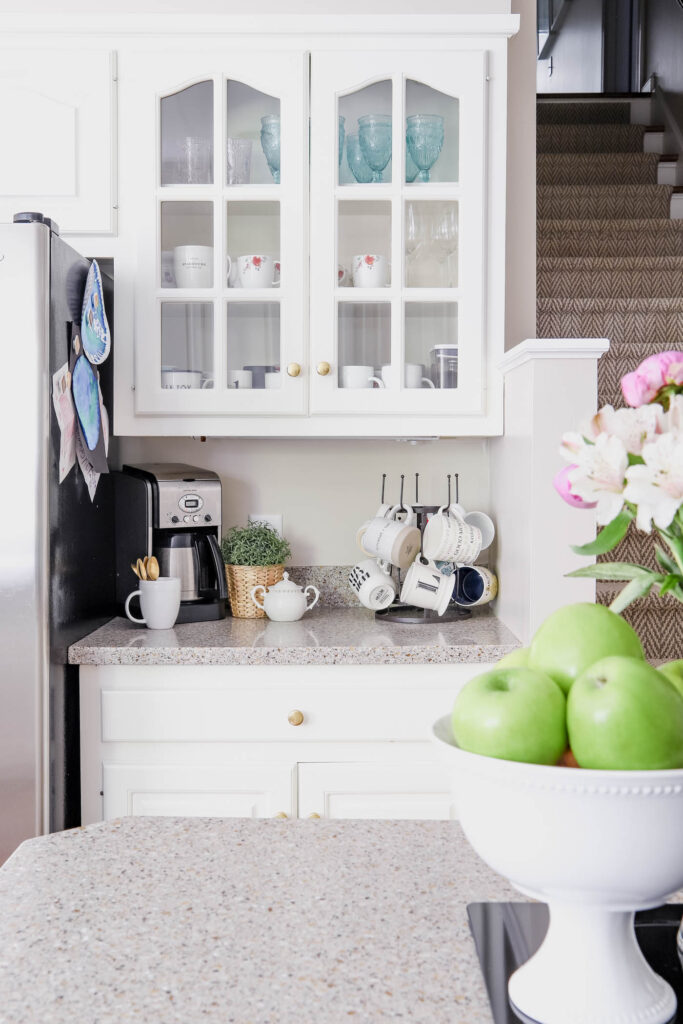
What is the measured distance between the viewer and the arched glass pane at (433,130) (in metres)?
2.30

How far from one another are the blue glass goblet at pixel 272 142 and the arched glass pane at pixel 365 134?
0.47ft

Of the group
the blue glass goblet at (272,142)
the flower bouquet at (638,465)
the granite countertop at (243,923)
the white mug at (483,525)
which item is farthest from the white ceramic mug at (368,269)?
the flower bouquet at (638,465)

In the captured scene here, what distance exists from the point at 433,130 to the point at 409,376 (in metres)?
0.57

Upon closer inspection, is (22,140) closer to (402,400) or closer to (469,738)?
(402,400)

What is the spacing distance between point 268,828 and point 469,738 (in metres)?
0.50

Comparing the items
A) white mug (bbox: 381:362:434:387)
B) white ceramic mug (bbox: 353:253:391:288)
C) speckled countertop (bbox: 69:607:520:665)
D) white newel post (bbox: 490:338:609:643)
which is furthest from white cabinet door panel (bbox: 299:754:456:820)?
white ceramic mug (bbox: 353:253:391:288)

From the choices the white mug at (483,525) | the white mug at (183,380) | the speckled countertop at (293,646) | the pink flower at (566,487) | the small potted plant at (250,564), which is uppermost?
the white mug at (183,380)

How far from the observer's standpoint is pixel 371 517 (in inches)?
104

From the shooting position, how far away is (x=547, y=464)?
204cm

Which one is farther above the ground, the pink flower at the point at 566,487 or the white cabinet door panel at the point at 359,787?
the pink flower at the point at 566,487

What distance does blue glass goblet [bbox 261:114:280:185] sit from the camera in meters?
2.31

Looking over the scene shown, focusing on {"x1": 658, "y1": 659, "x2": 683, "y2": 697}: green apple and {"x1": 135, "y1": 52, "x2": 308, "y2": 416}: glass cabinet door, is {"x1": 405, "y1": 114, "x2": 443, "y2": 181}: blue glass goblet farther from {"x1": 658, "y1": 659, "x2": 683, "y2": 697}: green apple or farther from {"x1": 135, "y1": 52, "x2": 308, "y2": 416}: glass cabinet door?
{"x1": 658, "y1": 659, "x2": 683, "y2": 697}: green apple

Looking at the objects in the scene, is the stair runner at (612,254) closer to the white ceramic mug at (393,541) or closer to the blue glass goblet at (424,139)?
the white ceramic mug at (393,541)

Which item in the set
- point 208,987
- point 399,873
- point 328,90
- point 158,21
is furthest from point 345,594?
point 208,987
